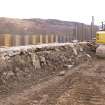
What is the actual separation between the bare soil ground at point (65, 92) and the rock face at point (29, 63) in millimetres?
687

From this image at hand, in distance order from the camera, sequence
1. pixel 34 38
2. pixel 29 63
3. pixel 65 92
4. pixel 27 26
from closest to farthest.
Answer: pixel 65 92 < pixel 29 63 < pixel 34 38 < pixel 27 26

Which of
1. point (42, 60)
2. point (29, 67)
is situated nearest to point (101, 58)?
point (42, 60)

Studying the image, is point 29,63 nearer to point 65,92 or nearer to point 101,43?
point 65,92

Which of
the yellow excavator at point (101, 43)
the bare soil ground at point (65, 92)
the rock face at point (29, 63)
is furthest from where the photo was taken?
the yellow excavator at point (101, 43)

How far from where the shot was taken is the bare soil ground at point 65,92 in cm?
893

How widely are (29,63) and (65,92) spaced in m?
3.81

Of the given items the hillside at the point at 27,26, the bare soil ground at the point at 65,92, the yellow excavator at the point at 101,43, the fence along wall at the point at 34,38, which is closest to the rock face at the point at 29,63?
the bare soil ground at the point at 65,92

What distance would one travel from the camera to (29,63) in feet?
43.9

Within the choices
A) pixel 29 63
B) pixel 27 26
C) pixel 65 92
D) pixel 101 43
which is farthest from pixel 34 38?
pixel 27 26

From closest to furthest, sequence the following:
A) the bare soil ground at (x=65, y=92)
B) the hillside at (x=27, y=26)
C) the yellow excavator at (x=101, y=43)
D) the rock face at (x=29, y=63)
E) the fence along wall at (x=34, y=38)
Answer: the bare soil ground at (x=65, y=92) < the rock face at (x=29, y=63) < the fence along wall at (x=34, y=38) < the yellow excavator at (x=101, y=43) < the hillside at (x=27, y=26)

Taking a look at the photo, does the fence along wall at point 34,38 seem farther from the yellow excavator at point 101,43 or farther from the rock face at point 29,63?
the yellow excavator at point 101,43

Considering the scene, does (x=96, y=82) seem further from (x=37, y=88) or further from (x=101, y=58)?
(x=101, y=58)

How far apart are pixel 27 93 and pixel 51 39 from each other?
14.1 metres

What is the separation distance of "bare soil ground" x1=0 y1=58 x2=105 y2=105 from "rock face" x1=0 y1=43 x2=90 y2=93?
2.25ft
